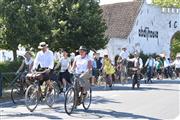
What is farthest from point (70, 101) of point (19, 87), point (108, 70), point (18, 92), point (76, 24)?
point (76, 24)

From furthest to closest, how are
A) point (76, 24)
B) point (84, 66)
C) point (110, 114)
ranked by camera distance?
point (76, 24), point (84, 66), point (110, 114)

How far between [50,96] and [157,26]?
4704cm

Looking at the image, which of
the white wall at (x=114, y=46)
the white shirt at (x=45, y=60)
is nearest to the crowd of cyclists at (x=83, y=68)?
the white shirt at (x=45, y=60)

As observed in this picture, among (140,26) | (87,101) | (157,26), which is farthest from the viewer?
(157,26)

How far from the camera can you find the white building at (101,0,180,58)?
5559cm

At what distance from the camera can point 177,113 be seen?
14945 millimetres

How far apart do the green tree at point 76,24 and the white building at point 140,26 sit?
14956 millimetres

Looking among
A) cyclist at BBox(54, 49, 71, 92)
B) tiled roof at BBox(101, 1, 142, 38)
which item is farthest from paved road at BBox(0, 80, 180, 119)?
tiled roof at BBox(101, 1, 142, 38)

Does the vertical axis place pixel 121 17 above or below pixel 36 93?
above

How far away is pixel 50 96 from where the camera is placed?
16.3m

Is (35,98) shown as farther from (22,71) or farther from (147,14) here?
(147,14)

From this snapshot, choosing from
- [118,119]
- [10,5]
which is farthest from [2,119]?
[10,5]

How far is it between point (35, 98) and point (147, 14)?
148 feet

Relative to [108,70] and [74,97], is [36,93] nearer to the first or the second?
[74,97]
